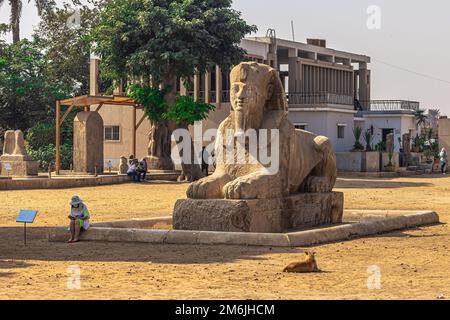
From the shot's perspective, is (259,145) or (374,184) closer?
(259,145)

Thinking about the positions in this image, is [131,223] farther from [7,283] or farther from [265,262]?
[7,283]

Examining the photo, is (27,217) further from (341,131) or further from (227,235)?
(341,131)

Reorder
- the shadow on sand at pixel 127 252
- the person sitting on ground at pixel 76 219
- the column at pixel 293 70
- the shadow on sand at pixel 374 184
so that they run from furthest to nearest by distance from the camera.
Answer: the column at pixel 293 70, the shadow on sand at pixel 374 184, the person sitting on ground at pixel 76 219, the shadow on sand at pixel 127 252

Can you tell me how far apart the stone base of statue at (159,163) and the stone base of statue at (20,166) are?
5.63 metres

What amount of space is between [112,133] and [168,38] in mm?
12255

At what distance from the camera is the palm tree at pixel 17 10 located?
1636 inches

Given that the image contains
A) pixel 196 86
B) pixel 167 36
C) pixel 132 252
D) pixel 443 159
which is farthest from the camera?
pixel 443 159

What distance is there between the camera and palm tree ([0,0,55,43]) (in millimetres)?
41562

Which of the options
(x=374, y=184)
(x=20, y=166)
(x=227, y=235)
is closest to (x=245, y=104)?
(x=227, y=235)

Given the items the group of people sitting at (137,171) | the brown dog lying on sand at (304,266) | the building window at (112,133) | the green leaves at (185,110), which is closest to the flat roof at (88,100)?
the green leaves at (185,110)

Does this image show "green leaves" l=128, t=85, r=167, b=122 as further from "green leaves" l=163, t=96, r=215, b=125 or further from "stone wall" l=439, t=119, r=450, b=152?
"stone wall" l=439, t=119, r=450, b=152

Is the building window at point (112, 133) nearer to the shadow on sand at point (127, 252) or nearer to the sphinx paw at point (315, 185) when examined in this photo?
the sphinx paw at point (315, 185)

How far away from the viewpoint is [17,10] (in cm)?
5038

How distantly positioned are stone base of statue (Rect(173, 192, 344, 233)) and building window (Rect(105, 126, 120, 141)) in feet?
110
